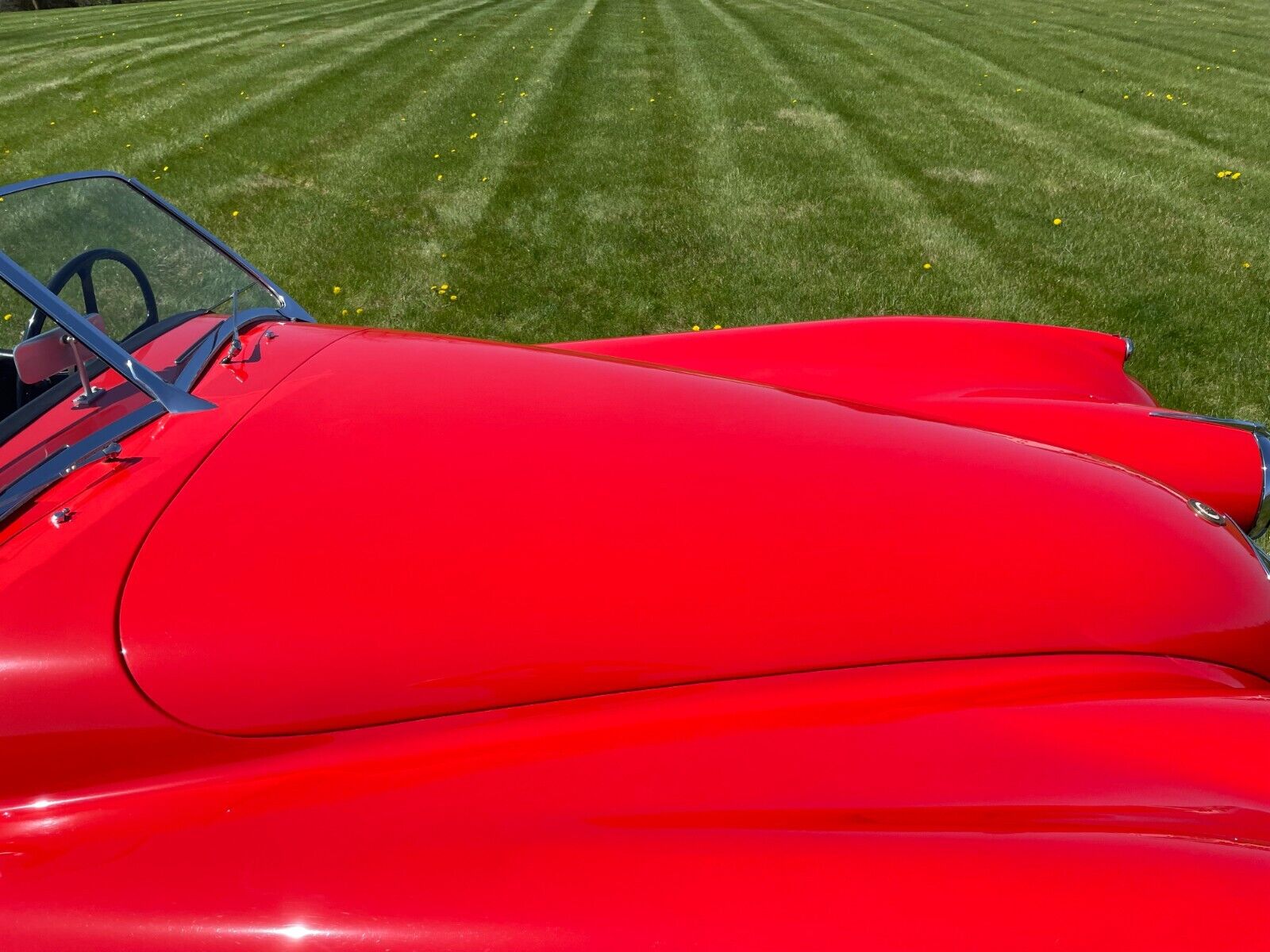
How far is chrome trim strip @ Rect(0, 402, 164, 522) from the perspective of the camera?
1.36 metres

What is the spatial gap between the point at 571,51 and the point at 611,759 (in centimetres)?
1269

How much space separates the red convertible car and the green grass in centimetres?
294

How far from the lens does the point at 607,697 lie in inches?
47.6

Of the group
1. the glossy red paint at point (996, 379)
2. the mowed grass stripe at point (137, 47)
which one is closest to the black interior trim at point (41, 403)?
the glossy red paint at point (996, 379)

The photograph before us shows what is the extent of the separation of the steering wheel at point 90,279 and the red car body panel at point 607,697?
1.36 ft

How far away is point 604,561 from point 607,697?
19 cm

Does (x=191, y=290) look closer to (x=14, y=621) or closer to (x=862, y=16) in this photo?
(x=14, y=621)

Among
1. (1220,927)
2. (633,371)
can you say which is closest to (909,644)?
(1220,927)

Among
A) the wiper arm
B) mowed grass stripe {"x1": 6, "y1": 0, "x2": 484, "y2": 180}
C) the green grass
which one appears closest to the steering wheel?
the wiper arm

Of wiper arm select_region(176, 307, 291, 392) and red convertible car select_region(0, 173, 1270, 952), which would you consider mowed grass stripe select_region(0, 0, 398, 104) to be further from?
red convertible car select_region(0, 173, 1270, 952)

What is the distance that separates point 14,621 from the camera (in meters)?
1.21

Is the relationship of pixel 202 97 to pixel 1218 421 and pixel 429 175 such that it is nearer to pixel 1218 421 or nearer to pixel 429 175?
pixel 429 175

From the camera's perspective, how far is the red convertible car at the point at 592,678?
103 cm

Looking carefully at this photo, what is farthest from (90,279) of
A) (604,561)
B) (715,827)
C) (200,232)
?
(715,827)
